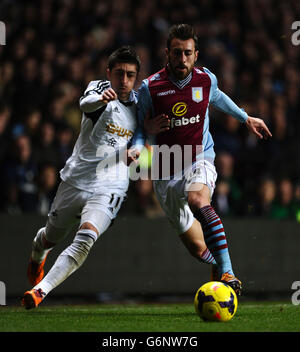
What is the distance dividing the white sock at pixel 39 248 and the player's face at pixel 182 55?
2.20 m

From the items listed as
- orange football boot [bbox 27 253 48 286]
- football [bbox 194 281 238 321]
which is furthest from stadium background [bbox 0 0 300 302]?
football [bbox 194 281 238 321]

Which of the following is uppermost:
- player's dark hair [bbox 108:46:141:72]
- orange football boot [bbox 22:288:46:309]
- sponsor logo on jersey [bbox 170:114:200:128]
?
player's dark hair [bbox 108:46:141:72]

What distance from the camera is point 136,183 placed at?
975cm

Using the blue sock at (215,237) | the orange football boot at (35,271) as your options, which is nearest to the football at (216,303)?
the blue sock at (215,237)

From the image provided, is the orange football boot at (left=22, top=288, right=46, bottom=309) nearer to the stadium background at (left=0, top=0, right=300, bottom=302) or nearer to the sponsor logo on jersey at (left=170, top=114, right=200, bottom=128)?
the sponsor logo on jersey at (left=170, top=114, right=200, bottom=128)

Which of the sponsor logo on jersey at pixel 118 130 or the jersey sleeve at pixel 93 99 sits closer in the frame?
the jersey sleeve at pixel 93 99

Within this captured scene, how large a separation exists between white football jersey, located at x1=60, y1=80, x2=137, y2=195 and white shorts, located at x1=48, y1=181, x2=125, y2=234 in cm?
7

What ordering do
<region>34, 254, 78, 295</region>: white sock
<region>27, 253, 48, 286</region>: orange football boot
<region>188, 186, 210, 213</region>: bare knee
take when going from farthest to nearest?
<region>27, 253, 48, 286</region>: orange football boot, <region>188, 186, 210, 213</region>: bare knee, <region>34, 254, 78, 295</region>: white sock

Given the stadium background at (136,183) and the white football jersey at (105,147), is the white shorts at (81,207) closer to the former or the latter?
the white football jersey at (105,147)

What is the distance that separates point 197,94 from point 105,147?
99 centimetres

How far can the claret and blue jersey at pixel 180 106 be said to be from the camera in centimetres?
653

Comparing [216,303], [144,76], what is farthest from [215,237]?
[144,76]

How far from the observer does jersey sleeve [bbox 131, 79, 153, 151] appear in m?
6.59
